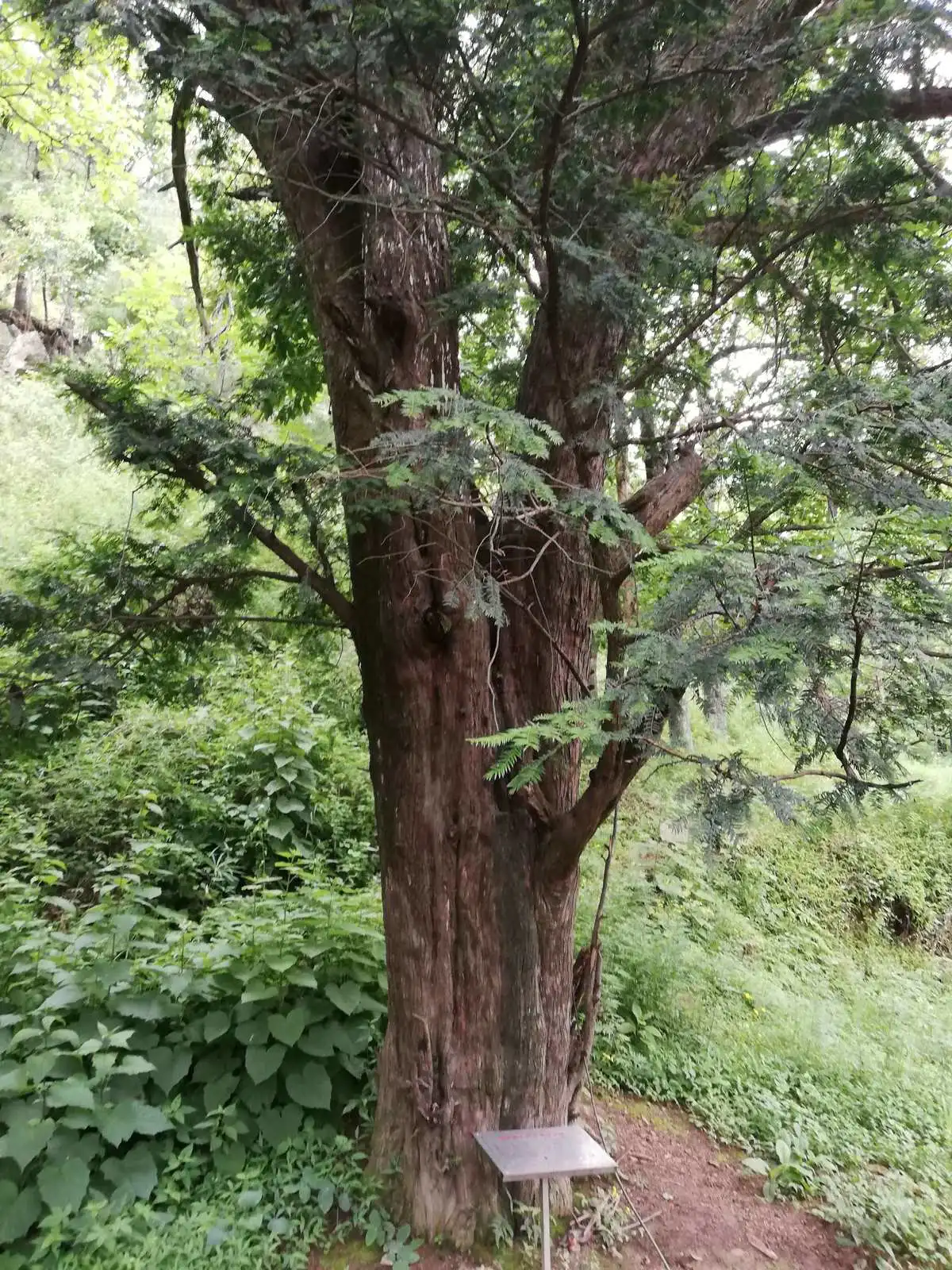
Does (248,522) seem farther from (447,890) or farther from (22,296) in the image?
(22,296)

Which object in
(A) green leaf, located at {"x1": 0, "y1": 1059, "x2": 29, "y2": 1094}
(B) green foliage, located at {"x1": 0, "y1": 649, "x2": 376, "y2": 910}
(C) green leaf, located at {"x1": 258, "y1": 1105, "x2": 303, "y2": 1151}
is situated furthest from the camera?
(B) green foliage, located at {"x1": 0, "y1": 649, "x2": 376, "y2": 910}

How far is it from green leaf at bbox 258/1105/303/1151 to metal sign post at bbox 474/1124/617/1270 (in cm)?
84

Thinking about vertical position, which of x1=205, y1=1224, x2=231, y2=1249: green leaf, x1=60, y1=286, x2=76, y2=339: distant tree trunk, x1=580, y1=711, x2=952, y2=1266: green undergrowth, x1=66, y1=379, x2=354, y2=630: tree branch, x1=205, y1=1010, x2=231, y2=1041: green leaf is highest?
x1=60, y1=286, x2=76, y2=339: distant tree trunk

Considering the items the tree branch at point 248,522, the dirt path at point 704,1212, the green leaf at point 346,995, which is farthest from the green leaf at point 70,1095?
the dirt path at point 704,1212

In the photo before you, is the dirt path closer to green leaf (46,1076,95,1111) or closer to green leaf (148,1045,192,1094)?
green leaf (148,1045,192,1094)

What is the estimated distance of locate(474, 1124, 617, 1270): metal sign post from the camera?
7.74 feet

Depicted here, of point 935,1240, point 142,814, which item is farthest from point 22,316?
point 935,1240

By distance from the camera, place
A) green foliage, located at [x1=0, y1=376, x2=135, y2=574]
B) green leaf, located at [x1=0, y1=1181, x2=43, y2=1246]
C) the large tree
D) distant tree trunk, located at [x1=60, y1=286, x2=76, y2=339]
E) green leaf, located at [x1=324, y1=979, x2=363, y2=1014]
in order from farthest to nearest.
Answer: distant tree trunk, located at [x1=60, y1=286, x2=76, y2=339]
green foliage, located at [x1=0, y1=376, x2=135, y2=574]
green leaf, located at [x1=324, y1=979, x2=363, y2=1014]
green leaf, located at [x1=0, y1=1181, x2=43, y2=1246]
the large tree

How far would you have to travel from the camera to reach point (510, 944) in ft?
9.68

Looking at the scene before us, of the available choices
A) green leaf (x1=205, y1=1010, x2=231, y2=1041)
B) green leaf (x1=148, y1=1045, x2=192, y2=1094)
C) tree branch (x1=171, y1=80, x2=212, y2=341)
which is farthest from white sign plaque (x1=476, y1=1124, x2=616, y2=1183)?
tree branch (x1=171, y1=80, x2=212, y2=341)

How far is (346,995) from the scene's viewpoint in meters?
3.28

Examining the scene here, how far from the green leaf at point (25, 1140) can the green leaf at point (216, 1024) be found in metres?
0.60

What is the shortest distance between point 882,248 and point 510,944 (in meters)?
3.00

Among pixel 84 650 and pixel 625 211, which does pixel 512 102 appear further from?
pixel 84 650
